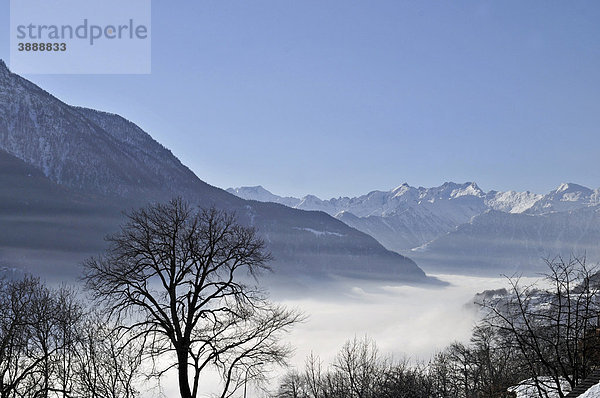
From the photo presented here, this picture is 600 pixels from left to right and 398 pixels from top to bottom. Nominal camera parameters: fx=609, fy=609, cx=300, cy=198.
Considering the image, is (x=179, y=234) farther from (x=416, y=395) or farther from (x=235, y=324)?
(x=416, y=395)

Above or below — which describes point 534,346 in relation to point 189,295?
below

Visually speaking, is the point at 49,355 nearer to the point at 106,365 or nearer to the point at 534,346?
the point at 106,365

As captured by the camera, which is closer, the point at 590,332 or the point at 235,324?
the point at 235,324

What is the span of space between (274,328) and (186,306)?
12.0 ft

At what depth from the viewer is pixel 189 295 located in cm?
2352

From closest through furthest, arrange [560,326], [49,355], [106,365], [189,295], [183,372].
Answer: [183,372]
[189,295]
[560,326]
[49,355]
[106,365]

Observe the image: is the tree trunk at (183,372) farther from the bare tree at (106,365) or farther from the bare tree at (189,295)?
the bare tree at (106,365)

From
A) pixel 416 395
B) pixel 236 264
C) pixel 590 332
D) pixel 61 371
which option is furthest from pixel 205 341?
pixel 416 395

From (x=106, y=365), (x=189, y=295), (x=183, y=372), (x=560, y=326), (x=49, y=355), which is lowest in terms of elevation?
(x=106, y=365)

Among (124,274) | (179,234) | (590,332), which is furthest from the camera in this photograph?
(590,332)

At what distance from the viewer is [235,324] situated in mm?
25000

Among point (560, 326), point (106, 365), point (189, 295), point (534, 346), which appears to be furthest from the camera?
point (106, 365)

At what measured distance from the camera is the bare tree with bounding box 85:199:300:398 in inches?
910

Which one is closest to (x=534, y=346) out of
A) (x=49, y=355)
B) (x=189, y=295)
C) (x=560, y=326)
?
(x=560, y=326)
